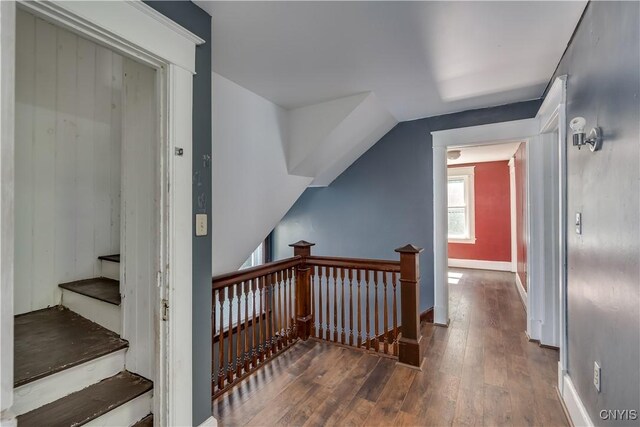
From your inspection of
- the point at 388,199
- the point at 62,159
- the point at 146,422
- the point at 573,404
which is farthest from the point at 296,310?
the point at 62,159

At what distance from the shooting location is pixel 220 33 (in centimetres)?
177

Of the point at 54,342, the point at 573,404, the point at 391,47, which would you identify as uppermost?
the point at 391,47

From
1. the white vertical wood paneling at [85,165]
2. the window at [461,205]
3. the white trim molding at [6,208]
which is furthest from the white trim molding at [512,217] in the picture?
the white trim molding at [6,208]

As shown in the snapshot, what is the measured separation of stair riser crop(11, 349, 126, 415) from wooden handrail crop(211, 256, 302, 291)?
64 centimetres

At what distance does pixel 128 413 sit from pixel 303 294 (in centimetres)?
171

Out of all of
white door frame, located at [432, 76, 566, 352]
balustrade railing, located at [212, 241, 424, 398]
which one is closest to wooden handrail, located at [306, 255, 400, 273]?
balustrade railing, located at [212, 241, 424, 398]

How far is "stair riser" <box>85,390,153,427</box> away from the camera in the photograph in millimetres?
1280

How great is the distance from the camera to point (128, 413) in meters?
1.38

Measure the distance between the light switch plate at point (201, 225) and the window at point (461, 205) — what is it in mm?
5983

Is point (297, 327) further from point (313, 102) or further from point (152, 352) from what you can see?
point (313, 102)

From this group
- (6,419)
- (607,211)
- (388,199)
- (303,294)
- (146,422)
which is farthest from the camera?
(388,199)

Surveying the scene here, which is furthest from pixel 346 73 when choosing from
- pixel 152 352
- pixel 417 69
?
pixel 152 352

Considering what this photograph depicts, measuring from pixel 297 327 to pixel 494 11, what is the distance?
2849 mm

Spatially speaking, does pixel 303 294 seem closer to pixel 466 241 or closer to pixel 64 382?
pixel 64 382
